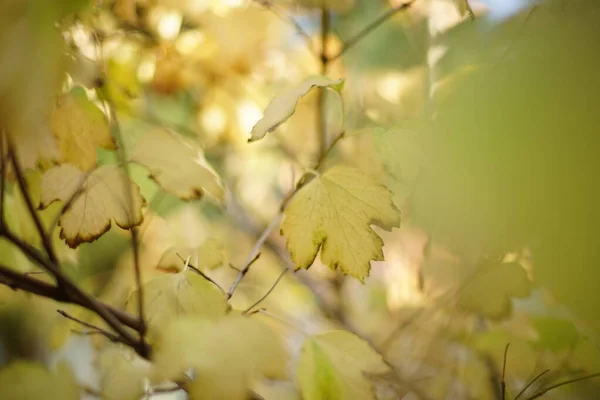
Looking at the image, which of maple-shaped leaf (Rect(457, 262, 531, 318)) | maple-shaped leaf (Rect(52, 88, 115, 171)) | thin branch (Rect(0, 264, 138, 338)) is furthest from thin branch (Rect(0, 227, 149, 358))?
maple-shaped leaf (Rect(457, 262, 531, 318))

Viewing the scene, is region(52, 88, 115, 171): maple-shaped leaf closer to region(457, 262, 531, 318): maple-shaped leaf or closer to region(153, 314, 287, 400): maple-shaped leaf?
region(153, 314, 287, 400): maple-shaped leaf

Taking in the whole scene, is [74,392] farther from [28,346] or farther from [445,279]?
[28,346]

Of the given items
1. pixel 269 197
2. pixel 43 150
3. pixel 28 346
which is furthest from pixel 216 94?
pixel 28 346

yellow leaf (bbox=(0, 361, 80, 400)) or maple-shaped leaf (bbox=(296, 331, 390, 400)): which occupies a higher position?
maple-shaped leaf (bbox=(296, 331, 390, 400))

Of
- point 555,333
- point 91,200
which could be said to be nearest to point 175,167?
point 91,200

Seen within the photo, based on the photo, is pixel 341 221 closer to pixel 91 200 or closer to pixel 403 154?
pixel 403 154
